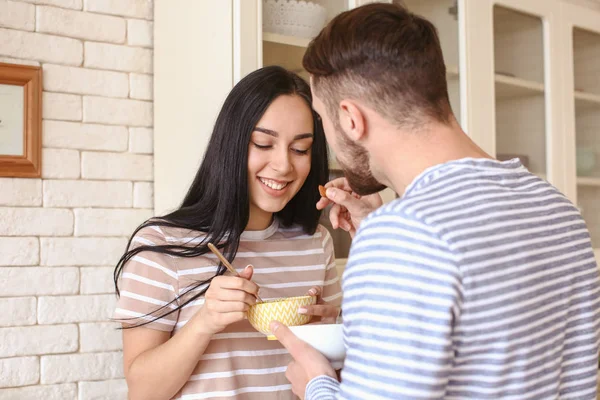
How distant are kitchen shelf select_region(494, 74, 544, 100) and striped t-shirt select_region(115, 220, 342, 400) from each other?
1107 millimetres

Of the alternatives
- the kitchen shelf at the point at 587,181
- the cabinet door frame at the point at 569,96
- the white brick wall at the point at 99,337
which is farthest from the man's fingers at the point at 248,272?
the kitchen shelf at the point at 587,181

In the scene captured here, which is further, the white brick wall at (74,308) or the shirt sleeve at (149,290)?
the white brick wall at (74,308)

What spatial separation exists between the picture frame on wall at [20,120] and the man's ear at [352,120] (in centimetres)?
106

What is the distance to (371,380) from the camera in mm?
697

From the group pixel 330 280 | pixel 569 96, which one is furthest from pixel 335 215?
pixel 569 96

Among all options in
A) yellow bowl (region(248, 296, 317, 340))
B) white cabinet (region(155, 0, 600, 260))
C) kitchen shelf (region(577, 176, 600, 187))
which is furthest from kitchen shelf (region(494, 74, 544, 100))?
yellow bowl (region(248, 296, 317, 340))

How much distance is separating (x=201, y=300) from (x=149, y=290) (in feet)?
0.34

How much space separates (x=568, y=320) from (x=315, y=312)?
46 cm

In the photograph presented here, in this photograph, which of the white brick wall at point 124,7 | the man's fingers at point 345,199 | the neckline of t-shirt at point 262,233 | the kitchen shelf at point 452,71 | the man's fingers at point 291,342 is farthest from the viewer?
the kitchen shelf at point 452,71

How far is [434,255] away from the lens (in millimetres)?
684

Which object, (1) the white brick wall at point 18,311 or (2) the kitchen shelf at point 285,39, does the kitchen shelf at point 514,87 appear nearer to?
(2) the kitchen shelf at point 285,39

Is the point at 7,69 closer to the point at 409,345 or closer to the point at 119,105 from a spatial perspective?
the point at 119,105

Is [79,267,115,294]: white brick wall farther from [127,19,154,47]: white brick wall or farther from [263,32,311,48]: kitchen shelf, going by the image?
[263,32,311,48]: kitchen shelf

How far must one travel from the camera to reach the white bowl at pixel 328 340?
94 cm
